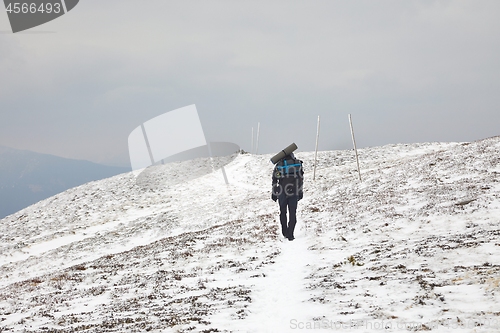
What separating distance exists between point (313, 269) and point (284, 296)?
7.64 feet

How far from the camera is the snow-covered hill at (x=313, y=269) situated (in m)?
6.93

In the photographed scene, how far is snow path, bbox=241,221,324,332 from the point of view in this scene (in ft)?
22.7

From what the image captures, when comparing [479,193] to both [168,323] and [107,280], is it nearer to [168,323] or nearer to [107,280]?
[168,323]

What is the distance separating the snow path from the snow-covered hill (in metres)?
0.05

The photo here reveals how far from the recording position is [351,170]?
124 ft

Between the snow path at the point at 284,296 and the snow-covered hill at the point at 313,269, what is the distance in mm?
49

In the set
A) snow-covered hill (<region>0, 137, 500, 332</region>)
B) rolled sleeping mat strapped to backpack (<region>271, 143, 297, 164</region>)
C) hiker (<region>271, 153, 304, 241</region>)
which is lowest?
snow-covered hill (<region>0, 137, 500, 332</region>)

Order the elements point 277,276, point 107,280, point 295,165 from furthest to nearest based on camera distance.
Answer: point 295,165, point 107,280, point 277,276

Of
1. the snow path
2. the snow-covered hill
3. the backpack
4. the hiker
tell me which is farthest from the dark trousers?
the snow path

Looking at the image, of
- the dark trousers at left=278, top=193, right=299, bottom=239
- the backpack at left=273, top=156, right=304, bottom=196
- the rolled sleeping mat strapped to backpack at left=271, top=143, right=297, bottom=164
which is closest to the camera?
the rolled sleeping mat strapped to backpack at left=271, top=143, right=297, bottom=164

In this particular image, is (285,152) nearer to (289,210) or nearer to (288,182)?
(288,182)

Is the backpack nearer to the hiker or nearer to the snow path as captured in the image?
the hiker

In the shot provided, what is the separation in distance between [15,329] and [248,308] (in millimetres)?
5839

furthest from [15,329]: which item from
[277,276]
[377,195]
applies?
[377,195]
